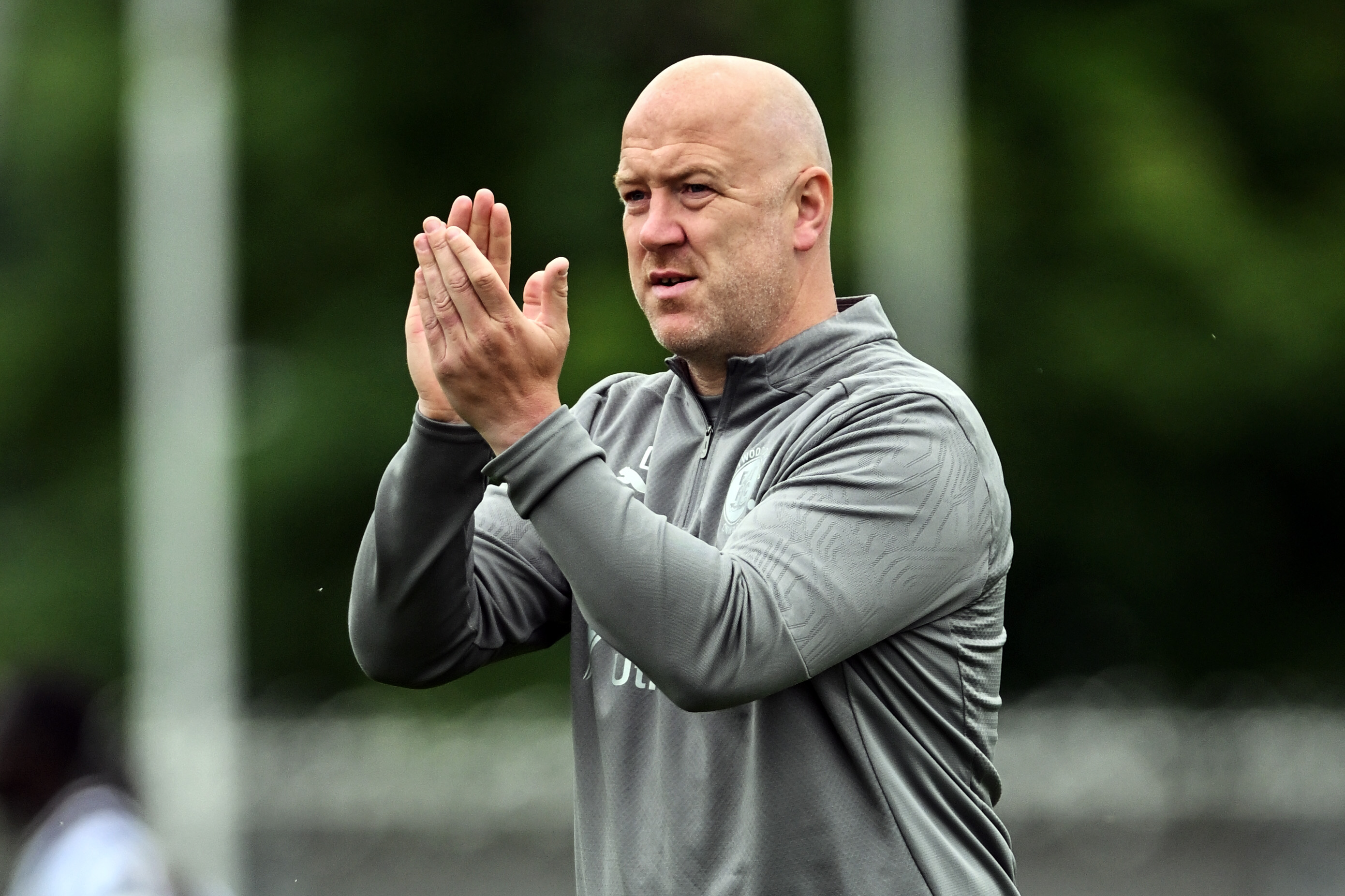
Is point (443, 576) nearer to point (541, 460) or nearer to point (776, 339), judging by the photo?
point (541, 460)

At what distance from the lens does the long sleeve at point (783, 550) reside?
2822 millimetres

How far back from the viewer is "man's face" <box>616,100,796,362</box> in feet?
10.9

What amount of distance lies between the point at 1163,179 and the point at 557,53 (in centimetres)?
437

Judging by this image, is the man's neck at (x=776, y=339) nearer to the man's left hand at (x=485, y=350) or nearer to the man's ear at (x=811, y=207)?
the man's ear at (x=811, y=207)

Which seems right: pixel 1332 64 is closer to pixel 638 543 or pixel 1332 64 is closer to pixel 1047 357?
pixel 1047 357

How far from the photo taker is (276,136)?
1474 centimetres

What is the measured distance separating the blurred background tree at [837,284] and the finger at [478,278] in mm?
9797

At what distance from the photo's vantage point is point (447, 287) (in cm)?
292

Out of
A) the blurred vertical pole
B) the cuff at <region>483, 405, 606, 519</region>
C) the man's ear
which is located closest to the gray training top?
the cuff at <region>483, 405, 606, 519</region>

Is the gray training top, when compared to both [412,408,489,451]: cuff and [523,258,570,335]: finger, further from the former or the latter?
[523,258,570,335]: finger

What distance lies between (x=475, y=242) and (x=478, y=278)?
0.68 feet

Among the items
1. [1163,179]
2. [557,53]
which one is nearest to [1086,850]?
[1163,179]

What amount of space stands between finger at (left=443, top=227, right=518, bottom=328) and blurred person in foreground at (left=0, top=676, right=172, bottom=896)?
2.76m

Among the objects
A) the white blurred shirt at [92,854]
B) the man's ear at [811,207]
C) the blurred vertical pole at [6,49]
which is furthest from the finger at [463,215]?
the blurred vertical pole at [6,49]
